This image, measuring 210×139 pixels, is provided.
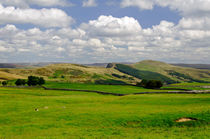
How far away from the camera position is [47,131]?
1034 inches

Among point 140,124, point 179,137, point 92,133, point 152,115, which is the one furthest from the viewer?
point 152,115

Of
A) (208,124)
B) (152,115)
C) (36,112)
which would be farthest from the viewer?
(36,112)

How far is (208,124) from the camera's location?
27.3m

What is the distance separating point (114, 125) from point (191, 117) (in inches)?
499

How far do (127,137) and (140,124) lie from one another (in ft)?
23.0

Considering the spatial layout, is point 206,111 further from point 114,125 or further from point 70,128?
point 70,128

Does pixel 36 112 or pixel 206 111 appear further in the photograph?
pixel 36 112

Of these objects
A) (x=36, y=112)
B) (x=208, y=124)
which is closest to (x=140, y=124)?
(x=208, y=124)

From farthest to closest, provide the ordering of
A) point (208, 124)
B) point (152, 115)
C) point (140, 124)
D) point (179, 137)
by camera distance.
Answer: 1. point (152, 115)
2. point (140, 124)
3. point (208, 124)
4. point (179, 137)

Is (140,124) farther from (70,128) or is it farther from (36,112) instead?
(36,112)

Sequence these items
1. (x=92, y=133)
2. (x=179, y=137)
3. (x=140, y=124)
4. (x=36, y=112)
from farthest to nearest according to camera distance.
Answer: (x=36, y=112), (x=140, y=124), (x=92, y=133), (x=179, y=137)

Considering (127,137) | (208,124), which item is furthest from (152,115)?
(127,137)

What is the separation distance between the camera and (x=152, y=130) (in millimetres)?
26266

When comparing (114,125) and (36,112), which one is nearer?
(114,125)
